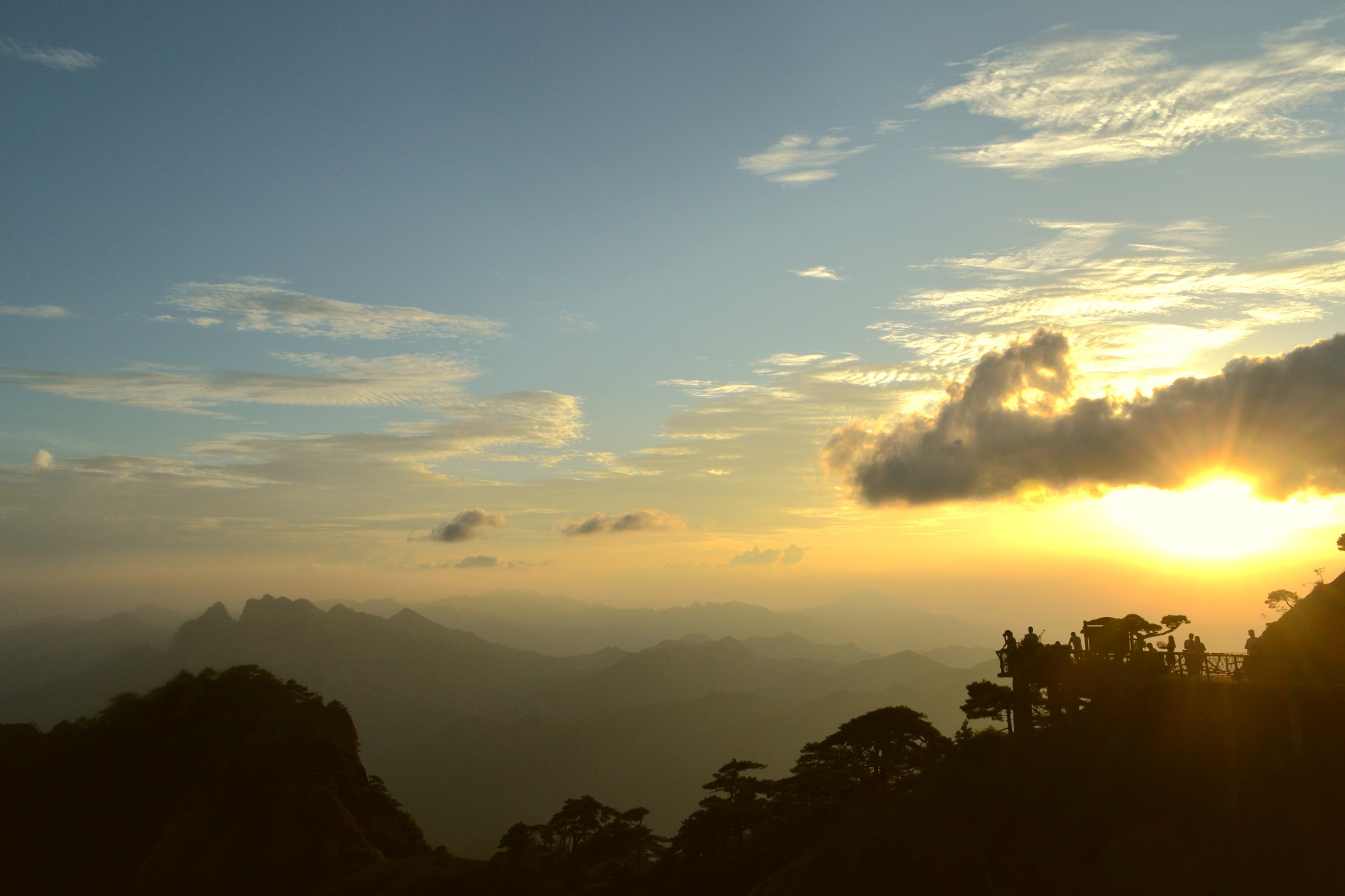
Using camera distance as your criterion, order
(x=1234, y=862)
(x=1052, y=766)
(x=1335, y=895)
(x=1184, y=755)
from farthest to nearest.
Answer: (x=1052, y=766)
(x=1184, y=755)
(x=1234, y=862)
(x=1335, y=895)

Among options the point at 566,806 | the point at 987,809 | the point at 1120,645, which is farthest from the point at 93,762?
the point at 1120,645

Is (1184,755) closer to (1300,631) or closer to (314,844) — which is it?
(1300,631)

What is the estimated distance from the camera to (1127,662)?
38.9 m

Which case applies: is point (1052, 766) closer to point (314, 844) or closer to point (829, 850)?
point (829, 850)

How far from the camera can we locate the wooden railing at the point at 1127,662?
3547 cm

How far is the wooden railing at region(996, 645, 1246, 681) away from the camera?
35.5 meters

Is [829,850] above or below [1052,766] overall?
below

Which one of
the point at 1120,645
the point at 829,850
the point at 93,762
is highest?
the point at 1120,645

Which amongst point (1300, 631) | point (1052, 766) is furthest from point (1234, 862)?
point (1300, 631)

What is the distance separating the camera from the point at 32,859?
72.9 m

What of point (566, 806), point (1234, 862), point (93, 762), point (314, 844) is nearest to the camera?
point (1234, 862)

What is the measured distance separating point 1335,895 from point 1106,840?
263 inches

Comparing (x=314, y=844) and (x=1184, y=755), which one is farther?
(x=314, y=844)

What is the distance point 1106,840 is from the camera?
2950cm
